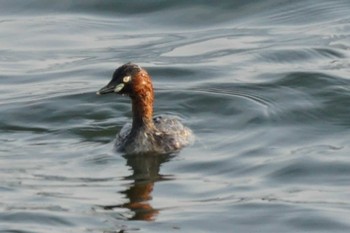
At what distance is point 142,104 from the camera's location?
14977 millimetres

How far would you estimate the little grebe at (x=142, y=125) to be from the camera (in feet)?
48.0

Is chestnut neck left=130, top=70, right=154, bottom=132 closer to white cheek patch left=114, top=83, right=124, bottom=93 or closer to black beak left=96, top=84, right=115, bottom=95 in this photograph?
white cheek patch left=114, top=83, right=124, bottom=93

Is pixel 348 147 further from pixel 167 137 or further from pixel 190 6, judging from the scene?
pixel 190 6

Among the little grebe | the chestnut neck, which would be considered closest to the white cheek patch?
the little grebe

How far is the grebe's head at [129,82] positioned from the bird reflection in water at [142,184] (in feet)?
2.30

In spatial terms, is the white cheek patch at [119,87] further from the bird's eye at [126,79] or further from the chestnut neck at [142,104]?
the chestnut neck at [142,104]

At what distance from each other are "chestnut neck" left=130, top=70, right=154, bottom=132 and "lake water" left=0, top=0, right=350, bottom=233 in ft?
1.25

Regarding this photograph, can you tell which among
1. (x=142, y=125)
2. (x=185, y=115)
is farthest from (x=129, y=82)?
(x=185, y=115)

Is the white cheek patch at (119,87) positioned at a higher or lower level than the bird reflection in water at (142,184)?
higher

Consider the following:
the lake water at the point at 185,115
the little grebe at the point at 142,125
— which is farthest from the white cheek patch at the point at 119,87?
the lake water at the point at 185,115

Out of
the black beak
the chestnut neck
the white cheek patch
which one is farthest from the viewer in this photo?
the chestnut neck

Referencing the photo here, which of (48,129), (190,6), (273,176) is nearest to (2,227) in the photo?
(273,176)

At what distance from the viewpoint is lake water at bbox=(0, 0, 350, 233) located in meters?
12.0

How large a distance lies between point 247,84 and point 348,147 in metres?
2.73
